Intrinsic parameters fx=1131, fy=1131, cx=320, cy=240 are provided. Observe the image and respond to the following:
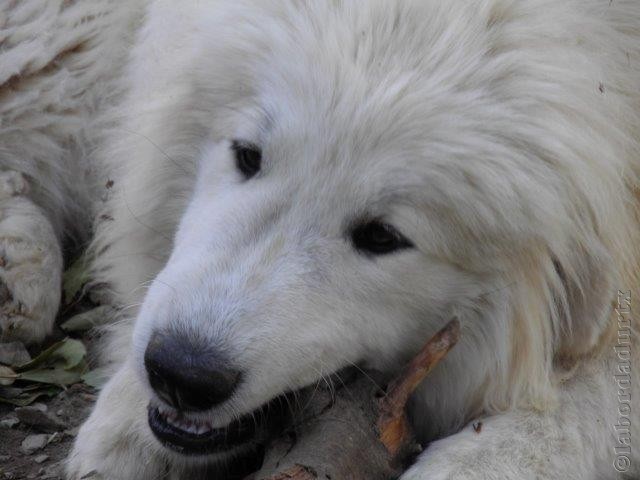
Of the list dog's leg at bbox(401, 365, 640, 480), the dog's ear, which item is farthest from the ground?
the dog's ear

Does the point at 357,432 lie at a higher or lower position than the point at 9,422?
higher

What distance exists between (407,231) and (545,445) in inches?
28.9

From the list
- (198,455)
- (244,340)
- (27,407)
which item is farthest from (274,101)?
(27,407)

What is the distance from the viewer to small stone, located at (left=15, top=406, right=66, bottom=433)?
3900 millimetres

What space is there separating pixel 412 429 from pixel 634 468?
693 mm

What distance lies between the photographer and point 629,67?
350 cm

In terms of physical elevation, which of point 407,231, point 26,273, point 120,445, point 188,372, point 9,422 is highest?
point 407,231

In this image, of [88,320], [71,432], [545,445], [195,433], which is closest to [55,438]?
[71,432]

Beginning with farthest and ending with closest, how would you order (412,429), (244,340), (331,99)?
(412,429), (331,99), (244,340)

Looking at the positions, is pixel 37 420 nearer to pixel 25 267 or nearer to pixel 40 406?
pixel 40 406

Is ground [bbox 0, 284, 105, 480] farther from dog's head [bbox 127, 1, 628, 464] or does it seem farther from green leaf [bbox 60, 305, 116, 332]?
dog's head [bbox 127, 1, 628, 464]

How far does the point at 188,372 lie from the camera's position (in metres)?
2.84

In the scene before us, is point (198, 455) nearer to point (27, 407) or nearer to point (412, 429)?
point (412, 429)

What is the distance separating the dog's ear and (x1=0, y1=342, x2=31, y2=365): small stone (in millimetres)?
1979
